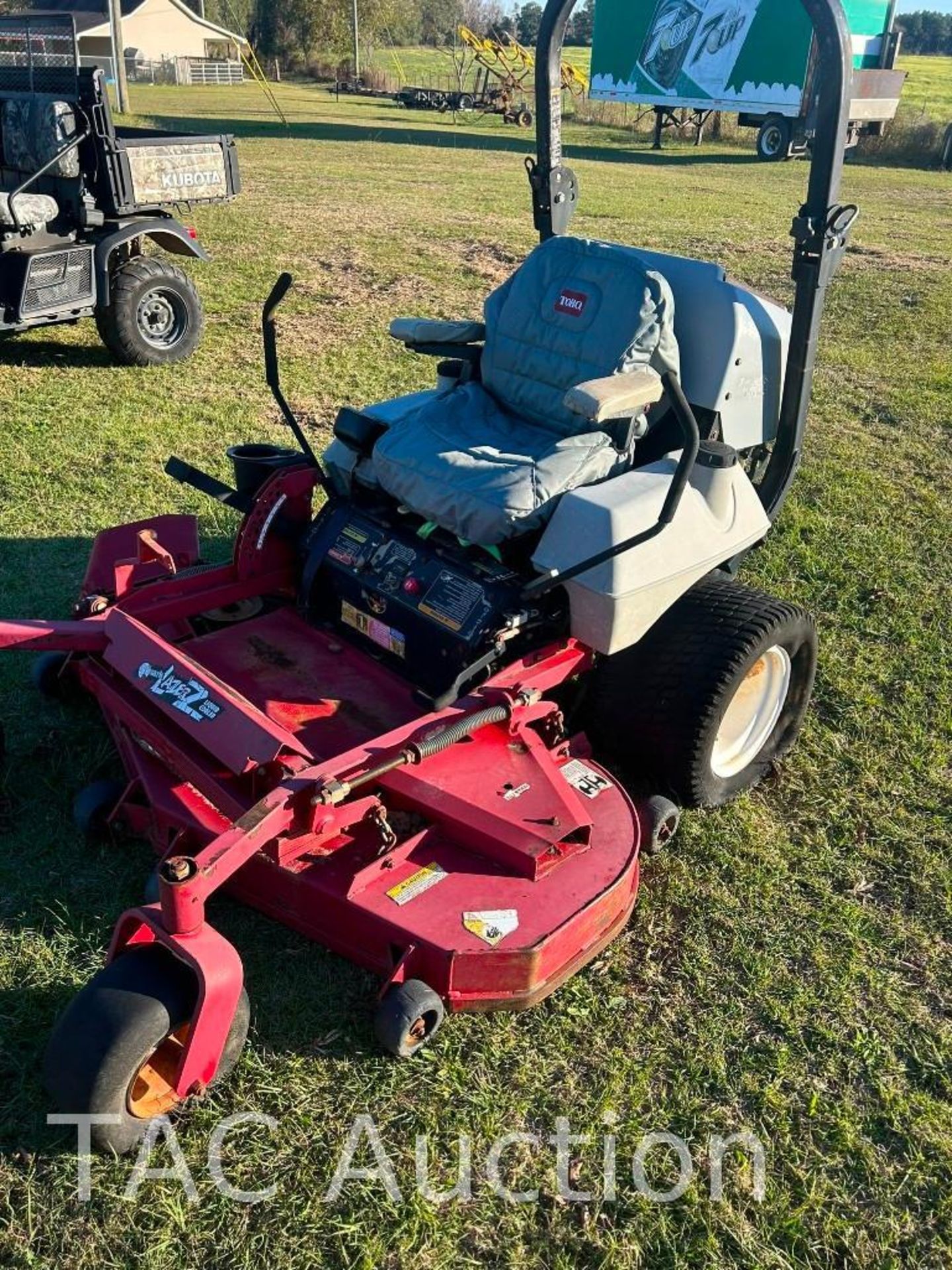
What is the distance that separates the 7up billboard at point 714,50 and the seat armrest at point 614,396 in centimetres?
2083

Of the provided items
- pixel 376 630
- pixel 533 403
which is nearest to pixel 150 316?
pixel 533 403

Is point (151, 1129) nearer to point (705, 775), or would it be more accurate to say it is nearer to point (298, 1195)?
point (298, 1195)

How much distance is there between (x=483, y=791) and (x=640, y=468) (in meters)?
1.12

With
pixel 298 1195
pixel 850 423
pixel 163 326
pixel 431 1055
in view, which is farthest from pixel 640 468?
pixel 163 326

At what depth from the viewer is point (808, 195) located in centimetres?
321

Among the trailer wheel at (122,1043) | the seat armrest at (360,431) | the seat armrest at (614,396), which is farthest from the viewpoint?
the seat armrest at (360,431)

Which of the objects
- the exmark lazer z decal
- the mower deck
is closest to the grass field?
the mower deck

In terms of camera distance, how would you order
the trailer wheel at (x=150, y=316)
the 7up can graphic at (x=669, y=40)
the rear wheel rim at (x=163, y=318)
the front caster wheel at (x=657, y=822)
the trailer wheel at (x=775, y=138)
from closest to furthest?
the front caster wheel at (x=657, y=822) → the trailer wheel at (x=150, y=316) → the rear wheel rim at (x=163, y=318) → the trailer wheel at (x=775, y=138) → the 7up can graphic at (x=669, y=40)

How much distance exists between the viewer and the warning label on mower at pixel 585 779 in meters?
3.10

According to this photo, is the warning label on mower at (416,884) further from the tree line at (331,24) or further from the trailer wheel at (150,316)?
the tree line at (331,24)

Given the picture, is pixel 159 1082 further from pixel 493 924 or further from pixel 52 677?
pixel 52 677

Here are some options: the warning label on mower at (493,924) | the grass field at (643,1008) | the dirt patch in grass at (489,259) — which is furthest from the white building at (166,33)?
the warning label on mower at (493,924)

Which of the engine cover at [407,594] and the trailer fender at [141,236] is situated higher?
the trailer fender at [141,236]

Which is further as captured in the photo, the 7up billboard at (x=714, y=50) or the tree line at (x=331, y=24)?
the tree line at (x=331, y=24)
